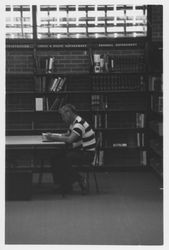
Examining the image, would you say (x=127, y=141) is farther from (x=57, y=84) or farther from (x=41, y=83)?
(x=41, y=83)

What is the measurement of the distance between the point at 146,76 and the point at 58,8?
198 cm

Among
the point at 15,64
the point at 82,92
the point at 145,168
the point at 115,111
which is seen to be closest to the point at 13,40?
the point at 15,64

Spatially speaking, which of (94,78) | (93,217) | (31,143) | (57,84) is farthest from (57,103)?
(93,217)

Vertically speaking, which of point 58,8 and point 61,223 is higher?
point 58,8

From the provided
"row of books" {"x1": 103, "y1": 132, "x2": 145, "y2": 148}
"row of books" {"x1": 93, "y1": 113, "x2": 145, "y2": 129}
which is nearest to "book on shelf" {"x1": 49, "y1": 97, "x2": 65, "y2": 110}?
"row of books" {"x1": 93, "y1": 113, "x2": 145, "y2": 129}

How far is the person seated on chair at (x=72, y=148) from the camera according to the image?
721 cm

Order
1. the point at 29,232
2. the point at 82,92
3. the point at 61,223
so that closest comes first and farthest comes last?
the point at 29,232 < the point at 61,223 < the point at 82,92

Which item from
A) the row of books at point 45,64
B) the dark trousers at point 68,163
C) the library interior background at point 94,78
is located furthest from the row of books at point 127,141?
the dark trousers at point 68,163

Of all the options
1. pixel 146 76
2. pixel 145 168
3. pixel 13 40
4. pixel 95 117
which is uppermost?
pixel 13 40

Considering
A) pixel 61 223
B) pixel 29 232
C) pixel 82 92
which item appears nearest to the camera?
pixel 29 232

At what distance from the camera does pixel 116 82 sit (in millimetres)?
9352

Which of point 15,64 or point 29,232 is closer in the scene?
point 29,232

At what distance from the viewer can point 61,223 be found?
5.82 metres

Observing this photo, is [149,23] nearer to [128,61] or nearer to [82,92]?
[128,61]
